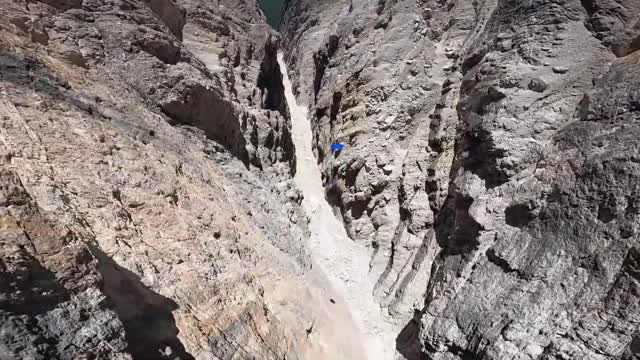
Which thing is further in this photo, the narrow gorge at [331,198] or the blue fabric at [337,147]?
the blue fabric at [337,147]

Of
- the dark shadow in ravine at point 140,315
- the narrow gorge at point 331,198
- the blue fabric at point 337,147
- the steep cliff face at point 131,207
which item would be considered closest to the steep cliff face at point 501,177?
the narrow gorge at point 331,198

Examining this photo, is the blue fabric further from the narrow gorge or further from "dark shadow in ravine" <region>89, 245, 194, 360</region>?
"dark shadow in ravine" <region>89, 245, 194, 360</region>

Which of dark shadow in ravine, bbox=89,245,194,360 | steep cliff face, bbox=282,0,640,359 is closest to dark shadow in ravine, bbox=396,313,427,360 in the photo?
steep cliff face, bbox=282,0,640,359

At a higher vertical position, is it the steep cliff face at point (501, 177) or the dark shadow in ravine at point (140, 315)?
the steep cliff face at point (501, 177)

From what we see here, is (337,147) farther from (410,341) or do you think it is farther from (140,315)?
(140,315)

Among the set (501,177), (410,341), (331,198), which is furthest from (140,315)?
(331,198)

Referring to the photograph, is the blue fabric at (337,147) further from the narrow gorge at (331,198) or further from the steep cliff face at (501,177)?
the steep cliff face at (501,177)
